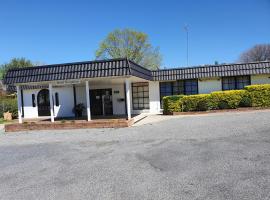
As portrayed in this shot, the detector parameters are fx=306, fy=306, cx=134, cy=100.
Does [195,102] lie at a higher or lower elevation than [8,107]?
higher

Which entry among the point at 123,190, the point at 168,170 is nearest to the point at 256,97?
the point at 168,170

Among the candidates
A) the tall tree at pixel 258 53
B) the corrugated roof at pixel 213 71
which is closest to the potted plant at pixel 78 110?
the corrugated roof at pixel 213 71

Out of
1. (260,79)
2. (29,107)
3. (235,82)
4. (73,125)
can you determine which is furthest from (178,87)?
(29,107)

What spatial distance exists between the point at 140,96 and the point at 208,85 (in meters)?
5.12

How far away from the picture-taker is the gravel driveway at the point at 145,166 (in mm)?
5273

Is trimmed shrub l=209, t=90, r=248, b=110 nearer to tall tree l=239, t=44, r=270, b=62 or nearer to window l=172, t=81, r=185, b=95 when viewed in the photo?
window l=172, t=81, r=185, b=95

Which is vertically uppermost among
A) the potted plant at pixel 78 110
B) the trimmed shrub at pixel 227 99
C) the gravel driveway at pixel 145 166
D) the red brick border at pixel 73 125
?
the trimmed shrub at pixel 227 99

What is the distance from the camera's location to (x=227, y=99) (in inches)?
744

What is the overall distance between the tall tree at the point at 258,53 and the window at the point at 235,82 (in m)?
39.5

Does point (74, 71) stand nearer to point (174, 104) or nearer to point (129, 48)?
point (174, 104)

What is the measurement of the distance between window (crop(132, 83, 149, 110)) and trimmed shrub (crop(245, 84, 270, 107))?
7.66 metres

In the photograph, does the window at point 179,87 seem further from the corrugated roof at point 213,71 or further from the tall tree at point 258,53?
the tall tree at point 258,53

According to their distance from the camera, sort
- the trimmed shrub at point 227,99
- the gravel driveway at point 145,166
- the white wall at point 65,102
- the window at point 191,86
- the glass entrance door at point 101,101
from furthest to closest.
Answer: the white wall at point 65,102 < the glass entrance door at point 101,101 < the window at point 191,86 < the trimmed shrub at point 227,99 < the gravel driveway at point 145,166

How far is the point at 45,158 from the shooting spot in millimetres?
8641
